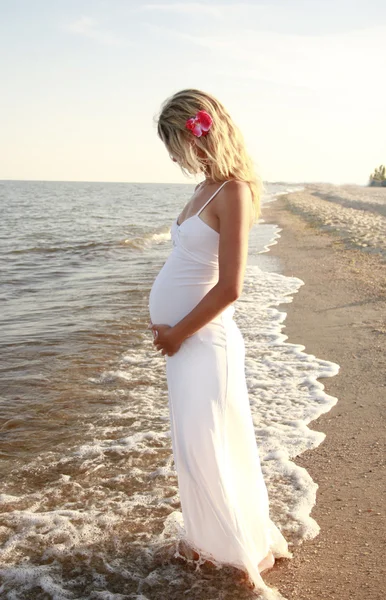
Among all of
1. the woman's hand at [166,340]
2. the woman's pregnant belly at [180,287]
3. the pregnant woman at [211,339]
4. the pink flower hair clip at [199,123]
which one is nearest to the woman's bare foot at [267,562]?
the pregnant woman at [211,339]

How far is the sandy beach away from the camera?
2.99 metres

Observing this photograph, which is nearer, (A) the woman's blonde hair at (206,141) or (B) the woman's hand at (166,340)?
(A) the woman's blonde hair at (206,141)

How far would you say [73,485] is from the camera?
4.09 meters

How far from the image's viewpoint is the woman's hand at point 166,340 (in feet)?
8.88

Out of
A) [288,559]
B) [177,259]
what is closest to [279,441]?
[288,559]

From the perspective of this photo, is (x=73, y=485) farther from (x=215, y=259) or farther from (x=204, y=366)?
(x=215, y=259)

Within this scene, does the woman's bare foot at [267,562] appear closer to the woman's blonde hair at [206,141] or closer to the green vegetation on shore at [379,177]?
the woman's blonde hair at [206,141]

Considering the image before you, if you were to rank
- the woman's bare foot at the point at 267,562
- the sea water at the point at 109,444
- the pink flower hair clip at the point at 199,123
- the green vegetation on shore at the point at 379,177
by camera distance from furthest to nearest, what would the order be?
the green vegetation on shore at the point at 379,177 < the sea water at the point at 109,444 < the woman's bare foot at the point at 267,562 < the pink flower hair clip at the point at 199,123

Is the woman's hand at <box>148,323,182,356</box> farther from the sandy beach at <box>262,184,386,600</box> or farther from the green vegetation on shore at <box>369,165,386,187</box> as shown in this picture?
Result: the green vegetation on shore at <box>369,165,386,187</box>

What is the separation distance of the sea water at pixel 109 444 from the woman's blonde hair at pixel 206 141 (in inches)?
73.6

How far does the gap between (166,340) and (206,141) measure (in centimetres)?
86

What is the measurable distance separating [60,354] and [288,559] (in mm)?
4562

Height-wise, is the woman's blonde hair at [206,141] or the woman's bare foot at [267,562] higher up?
the woman's blonde hair at [206,141]

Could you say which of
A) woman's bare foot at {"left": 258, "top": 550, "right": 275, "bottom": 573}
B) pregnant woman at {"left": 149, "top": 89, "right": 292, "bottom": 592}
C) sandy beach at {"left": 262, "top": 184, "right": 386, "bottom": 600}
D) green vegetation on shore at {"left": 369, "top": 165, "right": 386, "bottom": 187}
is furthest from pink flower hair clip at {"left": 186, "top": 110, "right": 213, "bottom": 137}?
green vegetation on shore at {"left": 369, "top": 165, "right": 386, "bottom": 187}
